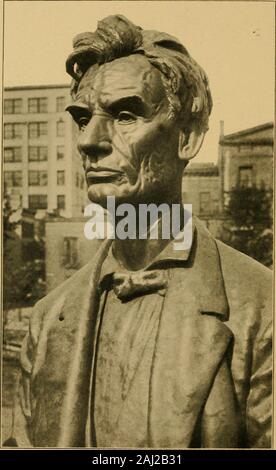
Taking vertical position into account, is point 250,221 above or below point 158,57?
below

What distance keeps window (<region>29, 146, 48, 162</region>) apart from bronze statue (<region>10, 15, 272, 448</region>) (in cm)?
54

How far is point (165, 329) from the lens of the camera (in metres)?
4.93

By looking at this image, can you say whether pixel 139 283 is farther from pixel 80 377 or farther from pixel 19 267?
pixel 19 267

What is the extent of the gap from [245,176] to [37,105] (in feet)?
4.33

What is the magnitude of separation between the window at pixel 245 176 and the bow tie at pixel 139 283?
0.80 metres

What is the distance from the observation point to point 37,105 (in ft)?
18.2

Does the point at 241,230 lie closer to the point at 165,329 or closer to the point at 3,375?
the point at 165,329

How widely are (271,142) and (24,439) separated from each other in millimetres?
2256

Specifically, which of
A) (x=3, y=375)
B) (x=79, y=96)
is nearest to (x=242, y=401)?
(x=3, y=375)

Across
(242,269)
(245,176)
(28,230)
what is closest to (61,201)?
(28,230)

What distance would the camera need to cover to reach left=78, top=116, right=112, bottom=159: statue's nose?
5.00 m

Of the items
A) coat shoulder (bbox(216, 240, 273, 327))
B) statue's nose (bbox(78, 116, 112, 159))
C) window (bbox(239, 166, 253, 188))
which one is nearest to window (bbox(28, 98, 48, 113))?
statue's nose (bbox(78, 116, 112, 159))

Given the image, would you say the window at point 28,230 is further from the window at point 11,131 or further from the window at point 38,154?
the window at point 11,131

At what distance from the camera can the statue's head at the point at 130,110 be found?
4992mm
